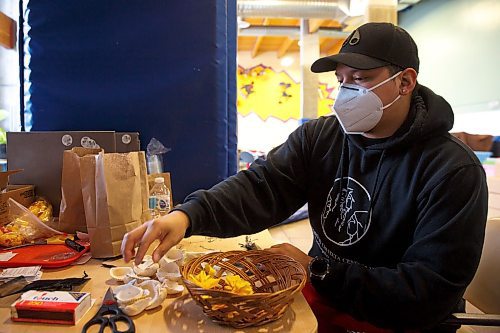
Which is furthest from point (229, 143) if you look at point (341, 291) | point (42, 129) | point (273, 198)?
point (341, 291)

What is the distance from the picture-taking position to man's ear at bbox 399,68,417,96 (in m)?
1.03

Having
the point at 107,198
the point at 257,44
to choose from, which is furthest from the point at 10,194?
the point at 257,44

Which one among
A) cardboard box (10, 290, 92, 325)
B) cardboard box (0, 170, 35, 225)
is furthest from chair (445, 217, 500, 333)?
cardboard box (0, 170, 35, 225)

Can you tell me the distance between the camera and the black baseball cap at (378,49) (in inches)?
39.1

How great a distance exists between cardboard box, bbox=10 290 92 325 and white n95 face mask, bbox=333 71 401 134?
78 centimetres

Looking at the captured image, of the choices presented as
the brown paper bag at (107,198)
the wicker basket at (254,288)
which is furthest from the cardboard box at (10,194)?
the wicker basket at (254,288)

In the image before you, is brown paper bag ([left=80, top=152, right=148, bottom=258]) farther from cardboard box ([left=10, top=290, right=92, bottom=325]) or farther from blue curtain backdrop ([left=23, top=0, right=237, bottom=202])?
blue curtain backdrop ([left=23, top=0, right=237, bottom=202])

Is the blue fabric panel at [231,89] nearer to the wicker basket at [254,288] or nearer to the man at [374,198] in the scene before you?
the man at [374,198]

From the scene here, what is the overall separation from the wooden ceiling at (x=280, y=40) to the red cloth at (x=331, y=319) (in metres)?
5.42

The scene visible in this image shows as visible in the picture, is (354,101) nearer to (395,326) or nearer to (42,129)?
(395,326)

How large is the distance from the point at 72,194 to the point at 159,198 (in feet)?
0.81

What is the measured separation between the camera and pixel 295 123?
299 inches

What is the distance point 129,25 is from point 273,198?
2.64ft

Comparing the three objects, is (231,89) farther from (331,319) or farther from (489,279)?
(489,279)
